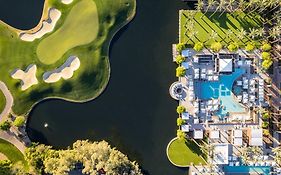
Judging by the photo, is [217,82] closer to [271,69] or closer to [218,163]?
[271,69]

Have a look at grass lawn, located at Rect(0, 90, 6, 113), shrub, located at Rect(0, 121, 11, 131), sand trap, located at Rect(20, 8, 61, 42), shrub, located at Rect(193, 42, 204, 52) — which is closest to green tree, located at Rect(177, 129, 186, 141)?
shrub, located at Rect(193, 42, 204, 52)

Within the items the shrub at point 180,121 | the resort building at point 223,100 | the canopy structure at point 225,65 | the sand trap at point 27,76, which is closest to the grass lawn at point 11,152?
the sand trap at point 27,76

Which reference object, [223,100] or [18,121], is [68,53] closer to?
[18,121]

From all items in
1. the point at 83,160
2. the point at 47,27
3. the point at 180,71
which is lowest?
the point at 83,160

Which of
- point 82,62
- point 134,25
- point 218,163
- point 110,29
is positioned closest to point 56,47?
point 82,62

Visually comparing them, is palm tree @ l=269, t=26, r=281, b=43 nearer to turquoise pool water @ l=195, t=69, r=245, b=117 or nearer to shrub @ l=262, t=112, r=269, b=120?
turquoise pool water @ l=195, t=69, r=245, b=117

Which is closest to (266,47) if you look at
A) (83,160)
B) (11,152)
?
(83,160)
